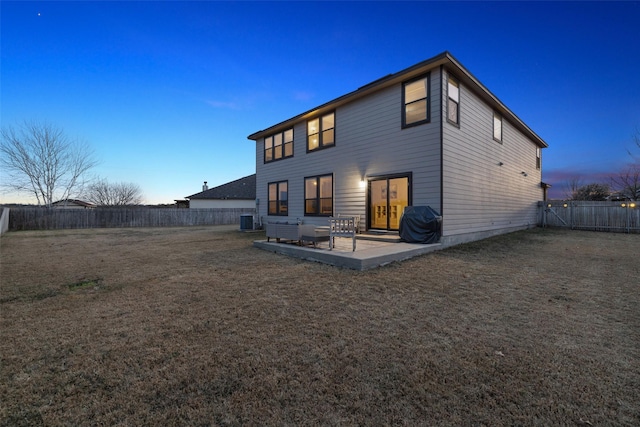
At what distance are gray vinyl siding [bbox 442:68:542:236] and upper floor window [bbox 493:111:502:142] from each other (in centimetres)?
31

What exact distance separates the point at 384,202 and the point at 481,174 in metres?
3.69

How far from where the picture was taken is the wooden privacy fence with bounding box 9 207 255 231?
658 inches

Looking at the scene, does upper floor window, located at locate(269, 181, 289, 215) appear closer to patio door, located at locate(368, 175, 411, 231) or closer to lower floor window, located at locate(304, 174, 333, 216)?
lower floor window, located at locate(304, 174, 333, 216)

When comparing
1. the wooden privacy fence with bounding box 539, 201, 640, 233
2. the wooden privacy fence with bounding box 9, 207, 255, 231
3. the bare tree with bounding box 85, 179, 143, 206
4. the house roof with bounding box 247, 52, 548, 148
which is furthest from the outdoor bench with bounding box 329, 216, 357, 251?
the bare tree with bounding box 85, 179, 143, 206

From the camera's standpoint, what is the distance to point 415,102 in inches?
324

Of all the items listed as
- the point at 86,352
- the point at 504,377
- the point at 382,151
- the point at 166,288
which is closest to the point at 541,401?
the point at 504,377

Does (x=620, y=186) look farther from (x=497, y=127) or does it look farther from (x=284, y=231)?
(x=284, y=231)

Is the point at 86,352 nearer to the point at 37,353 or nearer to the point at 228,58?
the point at 37,353

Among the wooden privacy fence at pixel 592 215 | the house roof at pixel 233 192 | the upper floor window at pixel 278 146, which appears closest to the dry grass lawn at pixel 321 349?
Result: the upper floor window at pixel 278 146

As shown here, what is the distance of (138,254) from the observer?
7430mm

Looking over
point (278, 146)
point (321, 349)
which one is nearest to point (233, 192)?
point (278, 146)

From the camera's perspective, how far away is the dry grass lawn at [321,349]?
166 cm

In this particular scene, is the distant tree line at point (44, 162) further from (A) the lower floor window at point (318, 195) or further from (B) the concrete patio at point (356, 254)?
(B) the concrete patio at point (356, 254)

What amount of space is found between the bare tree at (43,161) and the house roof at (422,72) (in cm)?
1812
